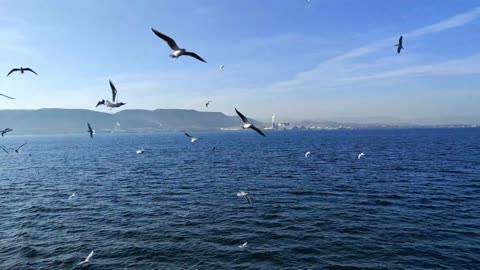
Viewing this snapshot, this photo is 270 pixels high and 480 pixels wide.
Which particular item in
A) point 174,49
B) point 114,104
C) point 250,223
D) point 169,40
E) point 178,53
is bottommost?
point 250,223

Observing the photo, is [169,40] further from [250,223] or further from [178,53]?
[250,223]

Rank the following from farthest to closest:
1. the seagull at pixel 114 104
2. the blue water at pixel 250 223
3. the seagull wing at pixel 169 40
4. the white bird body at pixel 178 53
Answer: the blue water at pixel 250 223, the seagull at pixel 114 104, the white bird body at pixel 178 53, the seagull wing at pixel 169 40

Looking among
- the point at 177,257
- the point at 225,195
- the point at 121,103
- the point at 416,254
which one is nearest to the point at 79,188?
the point at 225,195

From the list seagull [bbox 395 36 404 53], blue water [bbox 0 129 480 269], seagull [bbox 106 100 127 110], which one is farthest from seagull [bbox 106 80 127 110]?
seagull [bbox 395 36 404 53]

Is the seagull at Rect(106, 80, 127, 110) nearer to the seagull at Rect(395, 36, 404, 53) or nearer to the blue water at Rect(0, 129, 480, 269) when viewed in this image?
the blue water at Rect(0, 129, 480, 269)

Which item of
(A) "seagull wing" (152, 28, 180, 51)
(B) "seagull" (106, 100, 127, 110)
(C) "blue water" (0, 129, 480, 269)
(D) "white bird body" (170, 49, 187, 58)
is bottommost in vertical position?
(C) "blue water" (0, 129, 480, 269)

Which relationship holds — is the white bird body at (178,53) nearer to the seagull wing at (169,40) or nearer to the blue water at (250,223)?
the seagull wing at (169,40)

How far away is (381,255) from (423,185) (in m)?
30.4

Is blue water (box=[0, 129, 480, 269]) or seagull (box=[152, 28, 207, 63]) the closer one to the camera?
seagull (box=[152, 28, 207, 63])

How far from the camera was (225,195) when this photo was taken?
45.1 m

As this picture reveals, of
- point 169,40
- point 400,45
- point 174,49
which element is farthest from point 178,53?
point 400,45

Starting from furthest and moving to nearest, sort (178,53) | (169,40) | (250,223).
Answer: (250,223), (178,53), (169,40)

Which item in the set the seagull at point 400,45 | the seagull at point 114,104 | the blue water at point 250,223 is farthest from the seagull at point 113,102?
the seagull at point 400,45

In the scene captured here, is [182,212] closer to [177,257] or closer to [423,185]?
[177,257]
